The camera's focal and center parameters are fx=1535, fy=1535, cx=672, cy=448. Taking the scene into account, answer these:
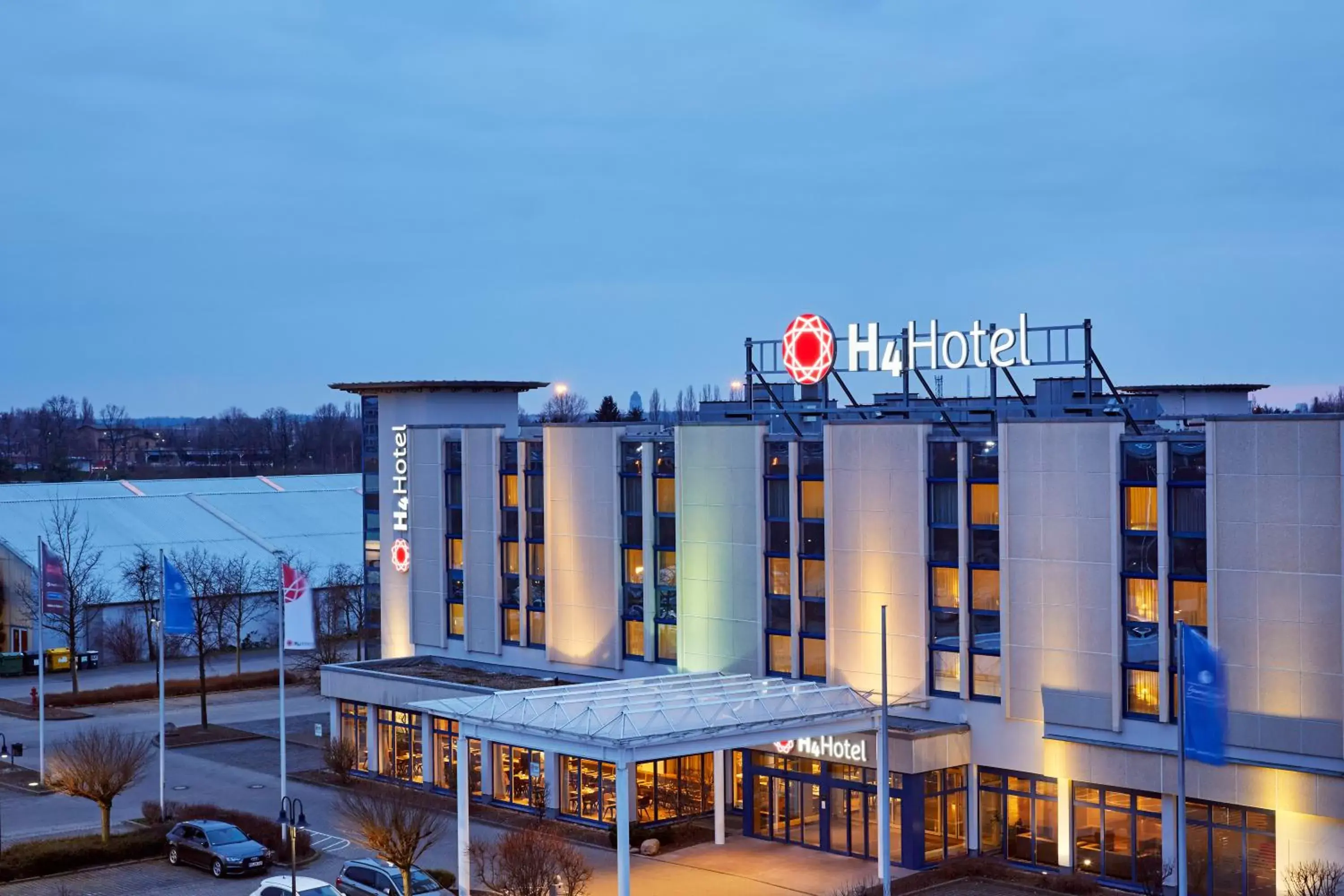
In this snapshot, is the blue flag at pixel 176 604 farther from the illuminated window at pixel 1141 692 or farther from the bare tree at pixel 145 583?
the bare tree at pixel 145 583

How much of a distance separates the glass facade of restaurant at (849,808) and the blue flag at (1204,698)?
9740 millimetres

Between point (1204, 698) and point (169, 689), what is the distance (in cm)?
5864

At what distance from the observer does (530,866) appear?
3653cm

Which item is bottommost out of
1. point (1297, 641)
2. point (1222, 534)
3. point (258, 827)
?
point (258, 827)

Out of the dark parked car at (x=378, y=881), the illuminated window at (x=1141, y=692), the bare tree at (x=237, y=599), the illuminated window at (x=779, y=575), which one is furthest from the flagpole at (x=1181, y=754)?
the bare tree at (x=237, y=599)

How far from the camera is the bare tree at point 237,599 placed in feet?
278

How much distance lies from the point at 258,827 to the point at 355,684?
1057 centimetres

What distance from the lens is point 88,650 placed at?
8944 centimetres

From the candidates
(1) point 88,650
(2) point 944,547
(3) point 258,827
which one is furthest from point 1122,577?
(1) point 88,650

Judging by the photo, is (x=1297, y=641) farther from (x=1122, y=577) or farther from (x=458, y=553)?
(x=458, y=553)

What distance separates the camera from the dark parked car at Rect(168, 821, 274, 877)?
43938 mm

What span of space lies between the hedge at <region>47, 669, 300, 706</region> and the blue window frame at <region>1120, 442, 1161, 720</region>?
163 ft

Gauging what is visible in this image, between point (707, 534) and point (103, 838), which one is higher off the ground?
point (707, 534)

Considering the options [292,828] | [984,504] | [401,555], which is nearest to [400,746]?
[401,555]
